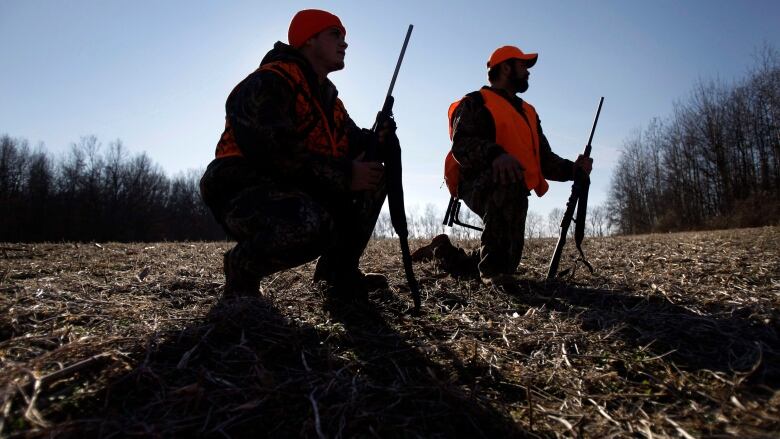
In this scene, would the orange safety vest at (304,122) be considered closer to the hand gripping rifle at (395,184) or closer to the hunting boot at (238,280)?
the hand gripping rifle at (395,184)

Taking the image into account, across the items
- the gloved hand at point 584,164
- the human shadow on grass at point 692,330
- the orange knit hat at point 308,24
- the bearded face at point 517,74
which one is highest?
the bearded face at point 517,74

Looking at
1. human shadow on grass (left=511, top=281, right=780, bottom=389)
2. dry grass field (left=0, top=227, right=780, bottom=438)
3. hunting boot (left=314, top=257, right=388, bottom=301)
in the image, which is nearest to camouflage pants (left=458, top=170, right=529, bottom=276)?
dry grass field (left=0, top=227, right=780, bottom=438)

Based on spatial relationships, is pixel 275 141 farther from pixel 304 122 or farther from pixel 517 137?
pixel 517 137

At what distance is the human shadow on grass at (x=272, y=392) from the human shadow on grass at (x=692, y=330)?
96cm

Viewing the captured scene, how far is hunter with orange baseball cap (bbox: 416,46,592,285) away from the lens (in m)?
3.88

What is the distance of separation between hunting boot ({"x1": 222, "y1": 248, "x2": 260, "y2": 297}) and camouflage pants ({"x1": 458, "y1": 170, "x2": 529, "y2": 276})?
195cm

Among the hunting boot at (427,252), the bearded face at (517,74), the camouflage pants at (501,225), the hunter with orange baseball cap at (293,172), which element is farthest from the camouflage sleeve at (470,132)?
the hunter with orange baseball cap at (293,172)

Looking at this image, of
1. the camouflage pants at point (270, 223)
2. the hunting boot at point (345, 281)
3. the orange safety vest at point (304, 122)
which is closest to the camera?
the camouflage pants at point (270, 223)

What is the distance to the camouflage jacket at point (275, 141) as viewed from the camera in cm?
265

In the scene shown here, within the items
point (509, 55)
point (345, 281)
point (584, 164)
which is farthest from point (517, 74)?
point (345, 281)

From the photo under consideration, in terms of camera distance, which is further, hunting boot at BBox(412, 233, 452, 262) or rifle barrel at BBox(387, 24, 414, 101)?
hunting boot at BBox(412, 233, 452, 262)

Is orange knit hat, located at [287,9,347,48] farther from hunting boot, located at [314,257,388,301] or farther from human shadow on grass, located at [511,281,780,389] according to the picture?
human shadow on grass, located at [511,281,780,389]

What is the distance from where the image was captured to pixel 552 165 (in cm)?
459

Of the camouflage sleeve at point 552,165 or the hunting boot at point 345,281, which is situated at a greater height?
the camouflage sleeve at point 552,165
